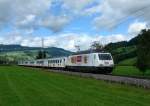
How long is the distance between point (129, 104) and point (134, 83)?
11679mm

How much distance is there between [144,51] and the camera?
52906 millimetres

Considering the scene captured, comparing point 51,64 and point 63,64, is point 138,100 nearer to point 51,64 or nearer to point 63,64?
point 63,64

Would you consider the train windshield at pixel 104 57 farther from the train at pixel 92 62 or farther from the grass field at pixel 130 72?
the grass field at pixel 130 72

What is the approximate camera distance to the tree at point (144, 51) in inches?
2063

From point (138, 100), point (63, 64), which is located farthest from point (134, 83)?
point (63, 64)

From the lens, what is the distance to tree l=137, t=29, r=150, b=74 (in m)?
52.4

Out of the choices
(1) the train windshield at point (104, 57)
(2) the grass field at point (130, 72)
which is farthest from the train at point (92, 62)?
(2) the grass field at point (130, 72)

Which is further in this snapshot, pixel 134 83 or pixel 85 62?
pixel 85 62

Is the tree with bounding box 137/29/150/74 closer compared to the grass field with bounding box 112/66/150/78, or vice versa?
the tree with bounding box 137/29/150/74

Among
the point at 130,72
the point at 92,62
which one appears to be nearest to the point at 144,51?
the point at 92,62

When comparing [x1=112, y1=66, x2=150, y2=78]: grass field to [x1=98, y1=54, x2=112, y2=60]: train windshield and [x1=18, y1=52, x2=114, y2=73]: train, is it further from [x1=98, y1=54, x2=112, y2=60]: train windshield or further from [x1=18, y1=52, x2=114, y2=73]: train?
[x1=98, y1=54, x2=112, y2=60]: train windshield

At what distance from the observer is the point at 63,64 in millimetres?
80875

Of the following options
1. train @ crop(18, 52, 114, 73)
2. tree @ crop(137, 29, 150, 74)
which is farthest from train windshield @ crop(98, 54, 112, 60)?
tree @ crop(137, 29, 150, 74)

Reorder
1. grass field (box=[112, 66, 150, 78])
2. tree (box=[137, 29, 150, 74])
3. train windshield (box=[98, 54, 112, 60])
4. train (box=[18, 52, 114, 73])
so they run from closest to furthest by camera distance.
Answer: train (box=[18, 52, 114, 73]) → train windshield (box=[98, 54, 112, 60]) → tree (box=[137, 29, 150, 74]) → grass field (box=[112, 66, 150, 78])
